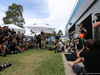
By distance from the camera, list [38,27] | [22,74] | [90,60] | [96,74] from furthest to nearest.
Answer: [38,27]
[22,74]
[90,60]
[96,74]

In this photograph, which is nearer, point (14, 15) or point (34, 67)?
point (34, 67)

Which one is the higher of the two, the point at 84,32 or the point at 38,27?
the point at 38,27

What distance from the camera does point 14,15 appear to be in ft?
79.1

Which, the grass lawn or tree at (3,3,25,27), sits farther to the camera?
tree at (3,3,25,27)

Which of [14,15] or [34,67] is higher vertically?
[14,15]

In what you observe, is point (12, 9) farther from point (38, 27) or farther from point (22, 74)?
point (22, 74)

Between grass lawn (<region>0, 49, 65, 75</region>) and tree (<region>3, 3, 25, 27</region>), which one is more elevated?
tree (<region>3, 3, 25, 27</region>)

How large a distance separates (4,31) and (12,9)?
21263 millimetres

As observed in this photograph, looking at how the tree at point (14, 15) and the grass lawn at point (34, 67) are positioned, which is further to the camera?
the tree at point (14, 15)

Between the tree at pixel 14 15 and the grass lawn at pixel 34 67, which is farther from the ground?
the tree at pixel 14 15

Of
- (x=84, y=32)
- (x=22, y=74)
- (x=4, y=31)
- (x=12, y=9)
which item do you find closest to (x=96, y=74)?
(x=22, y=74)

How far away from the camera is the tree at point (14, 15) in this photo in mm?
23172

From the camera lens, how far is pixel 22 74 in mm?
2834

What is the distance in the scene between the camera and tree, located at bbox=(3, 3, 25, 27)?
23.2 meters
